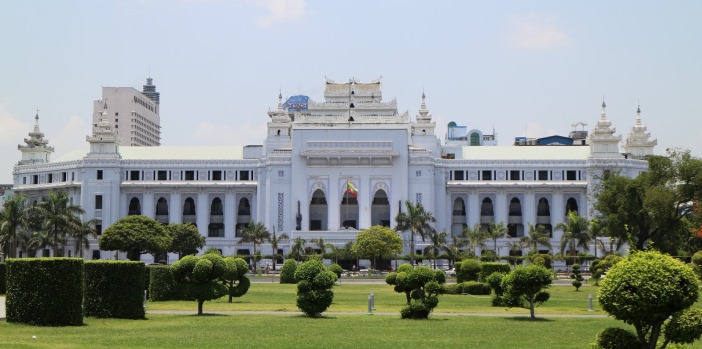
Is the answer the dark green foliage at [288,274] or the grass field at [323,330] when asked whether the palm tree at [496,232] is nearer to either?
the dark green foliage at [288,274]

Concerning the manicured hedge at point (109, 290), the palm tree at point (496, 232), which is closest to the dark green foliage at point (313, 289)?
the manicured hedge at point (109, 290)

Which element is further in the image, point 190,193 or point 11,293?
point 190,193

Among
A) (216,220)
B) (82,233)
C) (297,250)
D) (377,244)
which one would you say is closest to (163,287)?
(377,244)

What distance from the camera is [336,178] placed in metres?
120

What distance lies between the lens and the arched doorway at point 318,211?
4823 inches

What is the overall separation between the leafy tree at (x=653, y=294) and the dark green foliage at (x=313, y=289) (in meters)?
19.6

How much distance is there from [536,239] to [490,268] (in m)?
47.7

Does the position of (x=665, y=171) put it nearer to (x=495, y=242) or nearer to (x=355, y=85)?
(x=495, y=242)

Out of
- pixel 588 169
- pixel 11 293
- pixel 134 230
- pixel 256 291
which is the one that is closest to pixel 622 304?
pixel 11 293

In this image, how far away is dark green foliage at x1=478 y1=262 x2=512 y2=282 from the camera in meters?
63.2

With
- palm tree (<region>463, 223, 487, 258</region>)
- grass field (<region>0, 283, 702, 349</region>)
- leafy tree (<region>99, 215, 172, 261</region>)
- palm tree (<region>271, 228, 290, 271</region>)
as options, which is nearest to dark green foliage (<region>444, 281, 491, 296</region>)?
grass field (<region>0, 283, 702, 349</region>)

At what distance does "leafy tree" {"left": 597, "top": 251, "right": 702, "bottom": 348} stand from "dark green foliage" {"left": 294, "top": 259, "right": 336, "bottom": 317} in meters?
19.6

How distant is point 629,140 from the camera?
131 m

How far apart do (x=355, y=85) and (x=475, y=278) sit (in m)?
67.5
